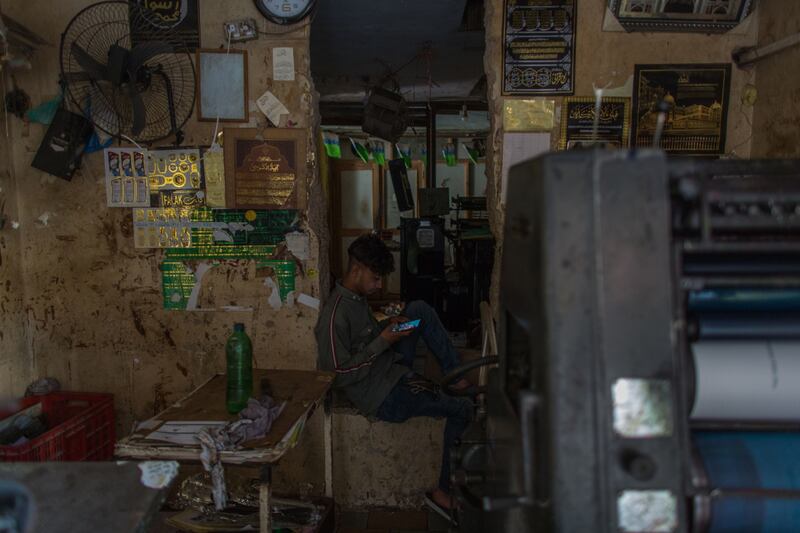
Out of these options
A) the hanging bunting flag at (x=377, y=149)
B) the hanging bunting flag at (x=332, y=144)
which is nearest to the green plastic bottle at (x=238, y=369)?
the hanging bunting flag at (x=332, y=144)

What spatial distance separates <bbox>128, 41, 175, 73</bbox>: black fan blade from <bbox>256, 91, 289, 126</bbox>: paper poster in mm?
524

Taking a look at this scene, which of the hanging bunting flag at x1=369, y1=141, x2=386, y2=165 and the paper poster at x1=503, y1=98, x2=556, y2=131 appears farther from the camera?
the hanging bunting flag at x1=369, y1=141, x2=386, y2=165

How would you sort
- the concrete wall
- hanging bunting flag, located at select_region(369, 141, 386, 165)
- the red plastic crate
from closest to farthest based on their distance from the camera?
the red plastic crate, the concrete wall, hanging bunting flag, located at select_region(369, 141, 386, 165)

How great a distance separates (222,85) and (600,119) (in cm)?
215

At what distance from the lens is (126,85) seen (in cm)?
273

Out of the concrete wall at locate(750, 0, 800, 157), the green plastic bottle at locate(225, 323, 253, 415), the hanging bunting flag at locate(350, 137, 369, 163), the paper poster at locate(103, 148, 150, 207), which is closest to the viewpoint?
the green plastic bottle at locate(225, 323, 253, 415)

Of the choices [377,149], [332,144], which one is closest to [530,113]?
[332,144]

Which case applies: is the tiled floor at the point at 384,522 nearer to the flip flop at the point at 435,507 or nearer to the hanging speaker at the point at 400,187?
the flip flop at the point at 435,507

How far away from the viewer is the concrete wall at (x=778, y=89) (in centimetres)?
255

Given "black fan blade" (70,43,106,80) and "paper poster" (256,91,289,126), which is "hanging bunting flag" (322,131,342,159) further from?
"black fan blade" (70,43,106,80)

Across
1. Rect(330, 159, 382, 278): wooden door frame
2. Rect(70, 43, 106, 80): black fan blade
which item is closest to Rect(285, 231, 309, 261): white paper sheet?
Rect(70, 43, 106, 80): black fan blade

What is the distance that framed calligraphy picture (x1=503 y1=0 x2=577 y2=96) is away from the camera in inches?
113

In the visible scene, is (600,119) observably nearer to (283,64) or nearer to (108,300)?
(283,64)

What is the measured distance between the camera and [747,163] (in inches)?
40.9
